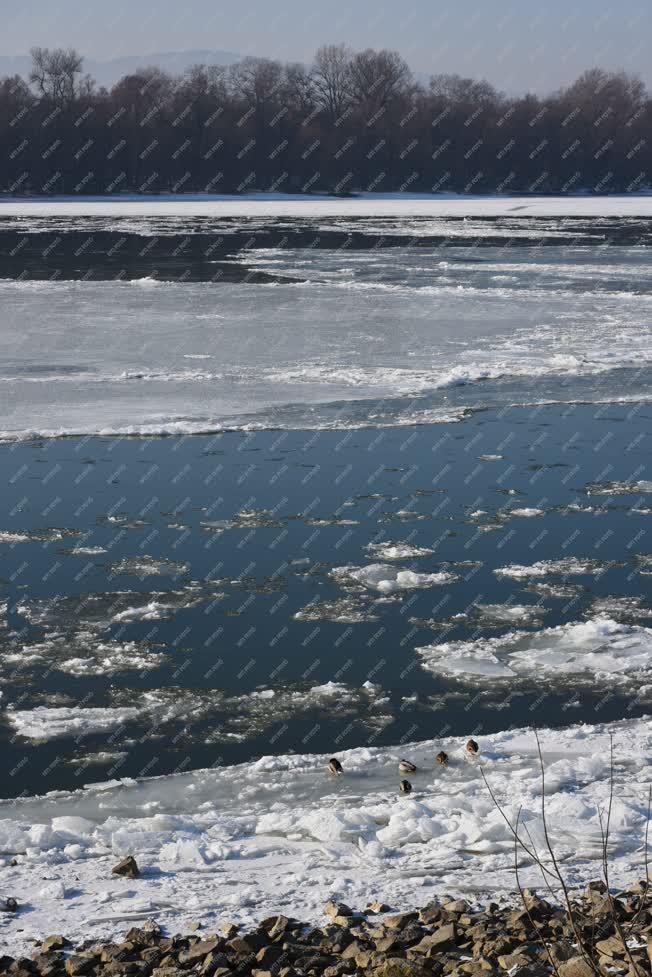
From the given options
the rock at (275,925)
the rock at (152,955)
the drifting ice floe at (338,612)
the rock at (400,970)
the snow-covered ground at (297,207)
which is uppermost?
the snow-covered ground at (297,207)

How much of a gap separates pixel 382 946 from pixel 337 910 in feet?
1.13

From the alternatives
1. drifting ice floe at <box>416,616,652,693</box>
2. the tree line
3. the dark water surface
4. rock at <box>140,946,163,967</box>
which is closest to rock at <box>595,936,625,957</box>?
rock at <box>140,946,163,967</box>

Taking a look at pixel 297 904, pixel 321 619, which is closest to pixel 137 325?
pixel 321 619

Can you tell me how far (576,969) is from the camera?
3.29 meters

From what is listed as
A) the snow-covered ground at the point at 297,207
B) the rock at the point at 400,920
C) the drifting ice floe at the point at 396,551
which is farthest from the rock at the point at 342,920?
the snow-covered ground at the point at 297,207

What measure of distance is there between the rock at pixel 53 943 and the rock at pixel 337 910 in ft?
2.79

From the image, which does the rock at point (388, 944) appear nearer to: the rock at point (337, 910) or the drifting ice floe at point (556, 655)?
the rock at point (337, 910)

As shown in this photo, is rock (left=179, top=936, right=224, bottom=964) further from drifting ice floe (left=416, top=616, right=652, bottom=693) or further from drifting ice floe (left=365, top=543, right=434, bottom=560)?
drifting ice floe (left=365, top=543, right=434, bottom=560)

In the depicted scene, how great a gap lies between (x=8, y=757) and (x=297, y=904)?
1855mm

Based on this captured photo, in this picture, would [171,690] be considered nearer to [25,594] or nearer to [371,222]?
[25,594]

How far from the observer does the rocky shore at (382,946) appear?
11.6 ft

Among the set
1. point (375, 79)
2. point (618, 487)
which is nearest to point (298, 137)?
point (375, 79)

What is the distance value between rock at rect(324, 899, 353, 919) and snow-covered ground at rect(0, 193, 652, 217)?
51095mm

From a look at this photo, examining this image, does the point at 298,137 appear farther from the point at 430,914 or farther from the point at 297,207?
the point at 430,914
